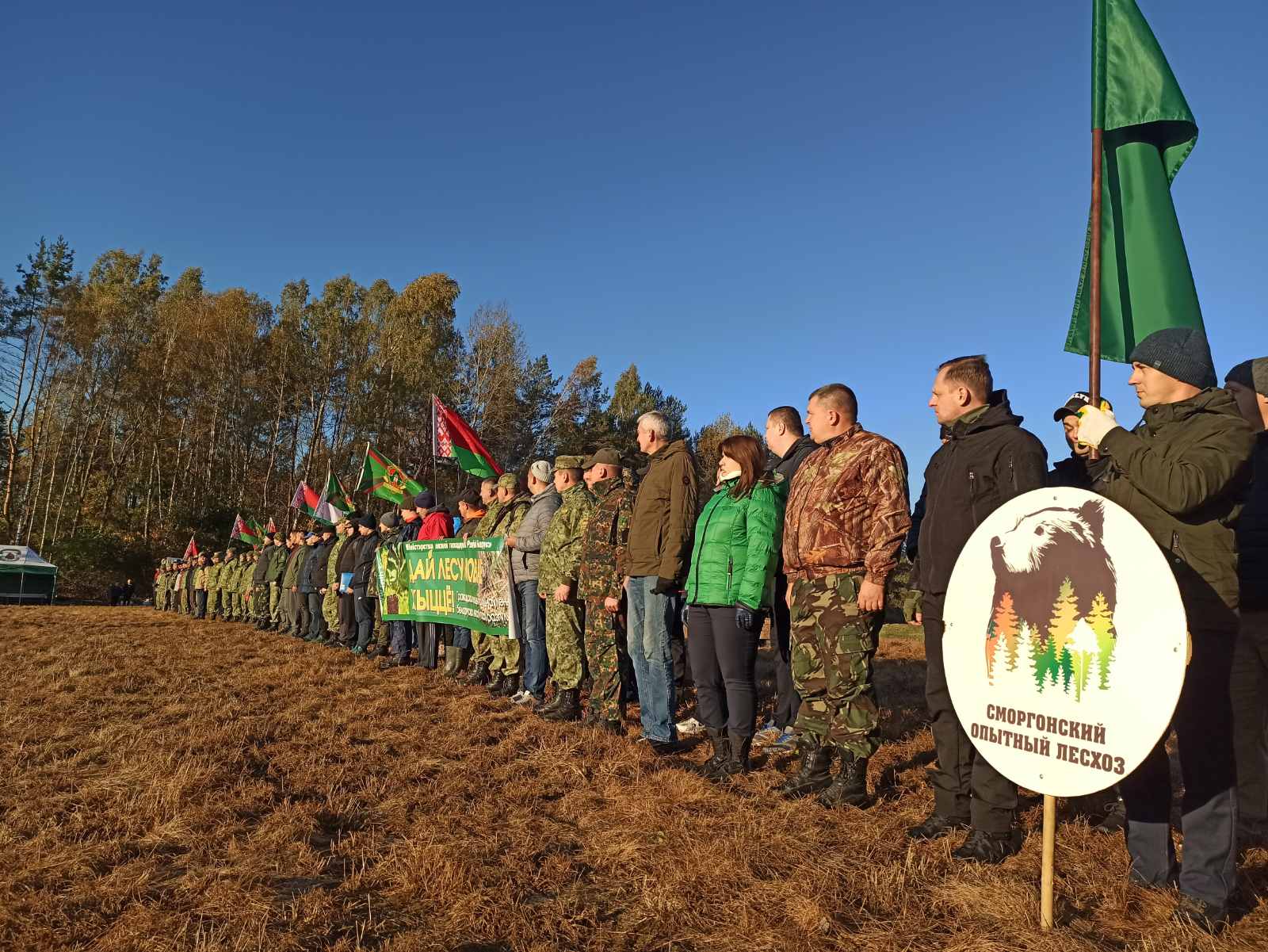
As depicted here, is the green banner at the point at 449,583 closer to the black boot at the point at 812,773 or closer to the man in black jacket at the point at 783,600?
the man in black jacket at the point at 783,600

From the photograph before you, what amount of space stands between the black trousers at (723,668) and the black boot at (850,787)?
70 centimetres

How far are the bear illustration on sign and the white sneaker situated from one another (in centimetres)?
347

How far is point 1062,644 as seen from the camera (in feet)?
8.09

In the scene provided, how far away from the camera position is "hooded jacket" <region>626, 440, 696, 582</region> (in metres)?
5.03

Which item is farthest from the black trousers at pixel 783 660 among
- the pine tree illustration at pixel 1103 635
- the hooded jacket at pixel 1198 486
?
the pine tree illustration at pixel 1103 635

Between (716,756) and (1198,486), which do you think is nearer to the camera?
(1198,486)

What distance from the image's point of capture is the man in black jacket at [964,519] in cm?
321

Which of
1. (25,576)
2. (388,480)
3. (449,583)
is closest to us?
(449,583)

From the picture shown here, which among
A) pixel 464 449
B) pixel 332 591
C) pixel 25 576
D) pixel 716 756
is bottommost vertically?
pixel 25 576

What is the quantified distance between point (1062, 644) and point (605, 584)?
12.1 feet

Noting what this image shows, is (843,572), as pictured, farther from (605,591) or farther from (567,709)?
(567,709)

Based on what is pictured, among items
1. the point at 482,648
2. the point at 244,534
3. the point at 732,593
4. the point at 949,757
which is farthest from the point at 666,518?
the point at 244,534

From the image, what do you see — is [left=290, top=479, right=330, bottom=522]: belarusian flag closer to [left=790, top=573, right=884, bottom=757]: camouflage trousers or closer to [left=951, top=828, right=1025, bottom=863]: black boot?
[left=790, top=573, right=884, bottom=757]: camouflage trousers

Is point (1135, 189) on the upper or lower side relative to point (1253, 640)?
upper
